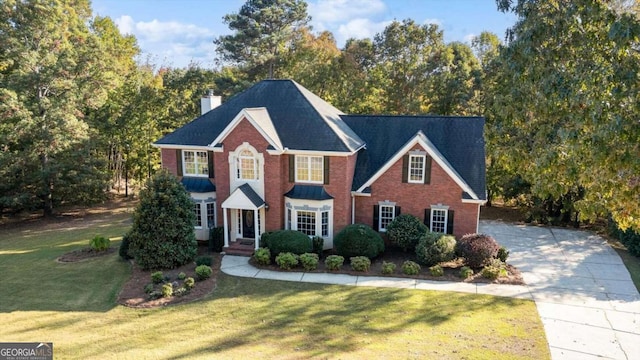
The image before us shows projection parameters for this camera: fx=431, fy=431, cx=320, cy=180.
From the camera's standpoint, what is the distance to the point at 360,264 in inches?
784

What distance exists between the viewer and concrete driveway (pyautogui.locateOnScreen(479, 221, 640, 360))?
45.6ft

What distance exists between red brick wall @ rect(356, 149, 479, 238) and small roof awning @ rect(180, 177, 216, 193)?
8.25 meters

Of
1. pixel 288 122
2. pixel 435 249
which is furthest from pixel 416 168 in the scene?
pixel 288 122

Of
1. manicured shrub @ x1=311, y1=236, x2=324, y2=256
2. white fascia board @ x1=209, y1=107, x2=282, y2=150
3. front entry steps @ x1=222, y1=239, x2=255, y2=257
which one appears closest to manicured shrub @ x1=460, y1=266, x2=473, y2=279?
manicured shrub @ x1=311, y1=236, x2=324, y2=256

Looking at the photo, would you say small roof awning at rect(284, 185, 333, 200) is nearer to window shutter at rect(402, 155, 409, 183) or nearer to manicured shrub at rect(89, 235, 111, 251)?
window shutter at rect(402, 155, 409, 183)

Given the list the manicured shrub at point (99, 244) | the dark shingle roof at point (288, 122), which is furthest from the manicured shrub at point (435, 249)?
the manicured shrub at point (99, 244)

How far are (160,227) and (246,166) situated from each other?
5.47 m

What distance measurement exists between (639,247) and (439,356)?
Result: 15.6 m

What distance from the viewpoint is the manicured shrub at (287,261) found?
20.2 m

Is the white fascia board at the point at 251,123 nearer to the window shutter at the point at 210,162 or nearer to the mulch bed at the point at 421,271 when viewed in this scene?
the window shutter at the point at 210,162

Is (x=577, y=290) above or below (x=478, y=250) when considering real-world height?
below

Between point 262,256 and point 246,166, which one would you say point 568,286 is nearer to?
point 262,256

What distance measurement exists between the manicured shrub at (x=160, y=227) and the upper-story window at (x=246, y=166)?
3.56m

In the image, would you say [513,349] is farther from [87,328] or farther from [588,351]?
[87,328]
